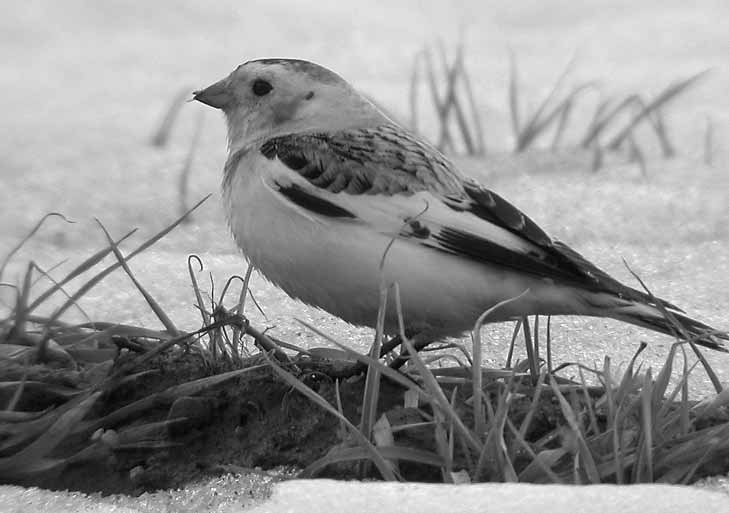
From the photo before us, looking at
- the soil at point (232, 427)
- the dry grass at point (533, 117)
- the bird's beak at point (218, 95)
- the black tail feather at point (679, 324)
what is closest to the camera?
the soil at point (232, 427)

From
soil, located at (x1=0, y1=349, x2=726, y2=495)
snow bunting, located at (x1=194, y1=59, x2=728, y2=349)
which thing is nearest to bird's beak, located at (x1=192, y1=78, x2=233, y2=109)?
snow bunting, located at (x1=194, y1=59, x2=728, y2=349)

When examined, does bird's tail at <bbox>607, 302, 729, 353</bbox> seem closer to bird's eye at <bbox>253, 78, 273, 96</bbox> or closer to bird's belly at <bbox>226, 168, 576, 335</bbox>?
bird's belly at <bbox>226, 168, 576, 335</bbox>

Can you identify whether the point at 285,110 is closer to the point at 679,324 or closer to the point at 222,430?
the point at 222,430

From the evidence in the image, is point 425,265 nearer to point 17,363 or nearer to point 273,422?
point 273,422

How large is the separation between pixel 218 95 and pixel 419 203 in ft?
3.03

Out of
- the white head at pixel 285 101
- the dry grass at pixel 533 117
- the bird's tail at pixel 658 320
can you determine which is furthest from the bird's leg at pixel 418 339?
the dry grass at pixel 533 117

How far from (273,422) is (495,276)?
672 mm

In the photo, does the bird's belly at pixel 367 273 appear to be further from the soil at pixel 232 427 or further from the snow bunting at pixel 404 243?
the soil at pixel 232 427

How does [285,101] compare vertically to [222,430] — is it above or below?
above

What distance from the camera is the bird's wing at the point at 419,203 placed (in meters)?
3.32

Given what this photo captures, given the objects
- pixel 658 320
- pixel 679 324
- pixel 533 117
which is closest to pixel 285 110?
pixel 658 320

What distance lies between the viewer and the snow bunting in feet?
10.8

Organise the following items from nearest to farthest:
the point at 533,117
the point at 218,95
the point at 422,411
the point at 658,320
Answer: the point at 422,411
the point at 658,320
the point at 218,95
the point at 533,117

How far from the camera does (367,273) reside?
3256mm
